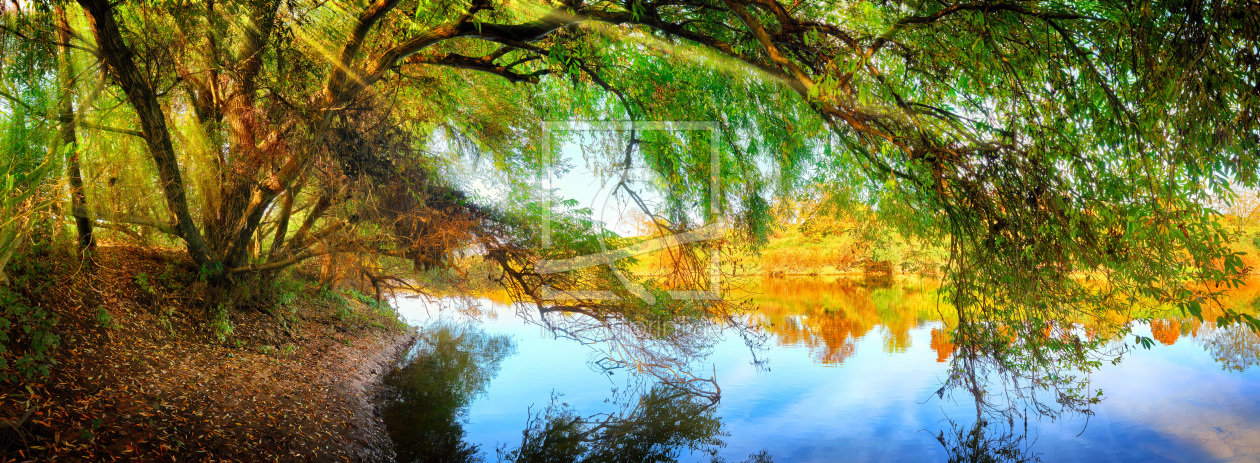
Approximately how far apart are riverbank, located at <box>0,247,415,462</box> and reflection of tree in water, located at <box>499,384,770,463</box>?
174 cm

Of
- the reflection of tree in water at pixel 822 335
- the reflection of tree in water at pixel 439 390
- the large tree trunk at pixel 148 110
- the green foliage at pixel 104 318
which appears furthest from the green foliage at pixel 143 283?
the reflection of tree in water at pixel 822 335

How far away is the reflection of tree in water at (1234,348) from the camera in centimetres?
1040

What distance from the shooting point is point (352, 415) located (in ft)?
21.3

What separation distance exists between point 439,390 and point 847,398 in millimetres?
5982

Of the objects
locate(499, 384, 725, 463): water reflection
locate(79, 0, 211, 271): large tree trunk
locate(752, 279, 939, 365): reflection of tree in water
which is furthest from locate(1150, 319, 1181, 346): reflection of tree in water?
locate(79, 0, 211, 271): large tree trunk

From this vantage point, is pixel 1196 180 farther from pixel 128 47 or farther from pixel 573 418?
pixel 128 47

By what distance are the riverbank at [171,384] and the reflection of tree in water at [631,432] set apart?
5.72ft

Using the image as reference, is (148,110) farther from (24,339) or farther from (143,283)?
(24,339)

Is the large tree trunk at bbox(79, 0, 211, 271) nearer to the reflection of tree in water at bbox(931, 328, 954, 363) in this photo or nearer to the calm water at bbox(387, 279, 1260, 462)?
the calm water at bbox(387, 279, 1260, 462)

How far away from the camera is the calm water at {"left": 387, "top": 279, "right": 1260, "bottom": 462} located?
698 centimetres

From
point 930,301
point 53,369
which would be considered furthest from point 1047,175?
point 930,301

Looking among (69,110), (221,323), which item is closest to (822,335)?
(221,323)

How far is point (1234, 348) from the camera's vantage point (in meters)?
11.2

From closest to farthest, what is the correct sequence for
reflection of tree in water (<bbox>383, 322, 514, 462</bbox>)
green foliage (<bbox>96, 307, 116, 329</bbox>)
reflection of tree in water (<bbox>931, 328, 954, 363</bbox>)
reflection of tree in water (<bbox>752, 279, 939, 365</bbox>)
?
green foliage (<bbox>96, 307, 116, 329</bbox>) < reflection of tree in water (<bbox>383, 322, 514, 462</bbox>) < reflection of tree in water (<bbox>931, 328, 954, 363</bbox>) < reflection of tree in water (<bbox>752, 279, 939, 365</bbox>)
